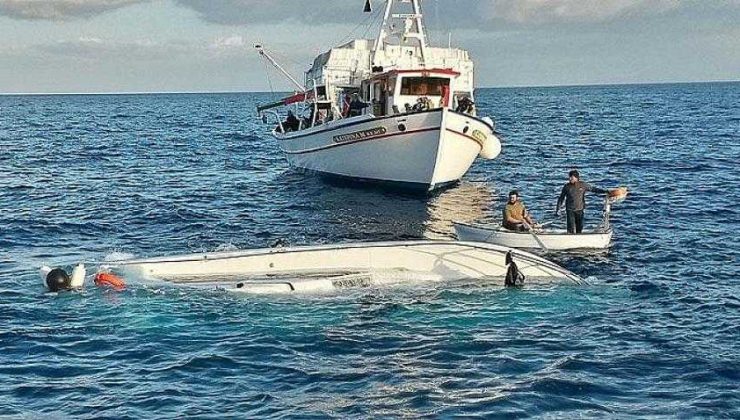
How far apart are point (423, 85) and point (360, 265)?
17368 millimetres

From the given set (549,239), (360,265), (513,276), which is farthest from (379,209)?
(513,276)

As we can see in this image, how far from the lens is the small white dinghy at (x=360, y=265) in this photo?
17.7 m

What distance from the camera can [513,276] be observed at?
1706 cm

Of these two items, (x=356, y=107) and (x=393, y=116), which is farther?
(x=356, y=107)

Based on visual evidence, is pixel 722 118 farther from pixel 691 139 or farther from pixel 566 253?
pixel 566 253

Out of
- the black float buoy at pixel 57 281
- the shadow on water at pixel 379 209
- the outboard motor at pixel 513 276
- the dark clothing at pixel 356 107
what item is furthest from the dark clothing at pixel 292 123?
the outboard motor at pixel 513 276

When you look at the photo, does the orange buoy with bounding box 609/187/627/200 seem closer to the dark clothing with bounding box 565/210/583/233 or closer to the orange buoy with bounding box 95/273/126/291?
the dark clothing with bounding box 565/210/583/233

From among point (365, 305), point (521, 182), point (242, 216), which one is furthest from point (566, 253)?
point (521, 182)

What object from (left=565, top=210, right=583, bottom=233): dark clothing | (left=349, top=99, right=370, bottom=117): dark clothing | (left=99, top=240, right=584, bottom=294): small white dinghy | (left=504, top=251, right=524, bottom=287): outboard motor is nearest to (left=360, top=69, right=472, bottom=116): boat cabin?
(left=349, top=99, right=370, bottom=117): dark clothing

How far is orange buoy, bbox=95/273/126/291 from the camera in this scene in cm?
1694

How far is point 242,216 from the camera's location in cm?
2912

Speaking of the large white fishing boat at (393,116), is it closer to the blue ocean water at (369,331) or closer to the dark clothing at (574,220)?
the blue ocean water at (369,331)

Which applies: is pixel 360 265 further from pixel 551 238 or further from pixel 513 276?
pixel 551 238

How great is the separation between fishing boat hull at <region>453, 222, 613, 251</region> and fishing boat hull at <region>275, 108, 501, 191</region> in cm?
958
